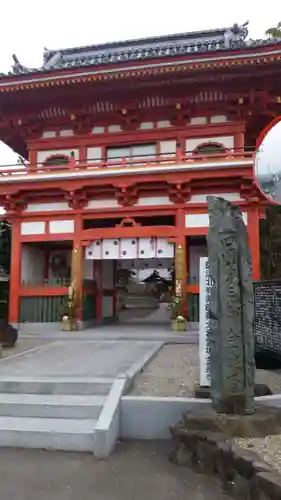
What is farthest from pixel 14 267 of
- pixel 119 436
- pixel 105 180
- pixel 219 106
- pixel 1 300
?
pixel 119 436

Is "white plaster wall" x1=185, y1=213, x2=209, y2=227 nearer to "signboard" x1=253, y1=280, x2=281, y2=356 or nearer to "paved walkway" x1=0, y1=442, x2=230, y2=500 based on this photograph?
"signboard" x1=253, y1=280, x2=281, y2=356

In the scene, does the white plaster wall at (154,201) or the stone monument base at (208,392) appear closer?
the stone monument base at (208,392)

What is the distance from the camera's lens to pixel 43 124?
14.7 metres

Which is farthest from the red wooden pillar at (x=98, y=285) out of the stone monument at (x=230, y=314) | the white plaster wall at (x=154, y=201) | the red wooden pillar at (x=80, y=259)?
the stone monument at (x=230, y=314)

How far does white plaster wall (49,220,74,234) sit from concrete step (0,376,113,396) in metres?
7.91

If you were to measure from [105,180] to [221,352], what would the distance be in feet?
30.2

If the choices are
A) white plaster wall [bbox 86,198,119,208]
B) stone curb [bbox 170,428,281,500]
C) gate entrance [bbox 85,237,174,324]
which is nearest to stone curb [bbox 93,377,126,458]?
stone curb [bbox 170,428,281,500]

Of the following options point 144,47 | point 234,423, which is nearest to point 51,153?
point 144,47

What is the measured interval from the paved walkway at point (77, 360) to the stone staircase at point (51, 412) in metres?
0.49

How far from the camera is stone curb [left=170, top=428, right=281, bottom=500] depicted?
3205 millimetres

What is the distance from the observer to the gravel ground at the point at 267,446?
3.64 m

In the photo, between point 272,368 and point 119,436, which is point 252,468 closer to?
point 119,436

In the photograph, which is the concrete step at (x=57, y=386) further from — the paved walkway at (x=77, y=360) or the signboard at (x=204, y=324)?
the signboard at (x=204, y=324)

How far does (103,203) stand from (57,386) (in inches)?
332
